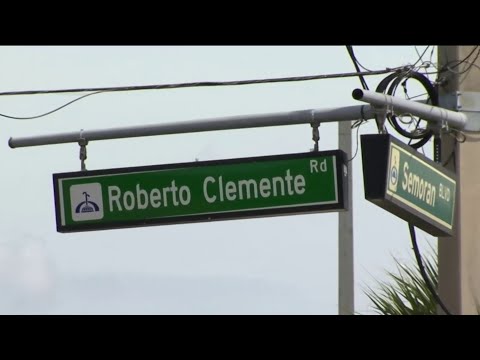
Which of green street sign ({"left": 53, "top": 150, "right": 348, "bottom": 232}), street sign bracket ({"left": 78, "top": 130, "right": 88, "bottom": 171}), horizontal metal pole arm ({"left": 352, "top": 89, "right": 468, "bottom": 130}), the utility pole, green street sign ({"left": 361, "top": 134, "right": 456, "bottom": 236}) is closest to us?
green street sign ({"left": 361, "top": 134, "right": 456, "bottom": 236})

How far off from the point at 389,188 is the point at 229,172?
1.55 meters

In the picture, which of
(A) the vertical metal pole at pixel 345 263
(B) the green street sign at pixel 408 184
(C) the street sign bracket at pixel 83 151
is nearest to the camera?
(B) the green street sign at pixel 408 184

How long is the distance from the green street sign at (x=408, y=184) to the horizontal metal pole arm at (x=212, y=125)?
56cm

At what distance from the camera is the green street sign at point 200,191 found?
9.47 m

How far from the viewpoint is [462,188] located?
9.85m

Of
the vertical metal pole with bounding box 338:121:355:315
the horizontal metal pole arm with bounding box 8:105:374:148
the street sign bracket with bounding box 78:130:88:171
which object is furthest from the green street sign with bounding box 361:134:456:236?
the vertical metal pole with bounding box 338:121:355:315

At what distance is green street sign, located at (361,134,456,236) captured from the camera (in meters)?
8.59

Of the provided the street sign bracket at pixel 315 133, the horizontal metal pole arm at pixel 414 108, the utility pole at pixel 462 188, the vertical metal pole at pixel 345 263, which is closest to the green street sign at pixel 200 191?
the street sign bracket at pixel 315 133

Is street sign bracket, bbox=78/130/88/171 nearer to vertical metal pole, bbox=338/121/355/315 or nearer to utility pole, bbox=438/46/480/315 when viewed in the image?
utility pole, bbox=438/46/480/315

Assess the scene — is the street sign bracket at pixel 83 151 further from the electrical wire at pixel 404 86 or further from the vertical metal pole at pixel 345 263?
the vertical metal pole at pixel 345 263

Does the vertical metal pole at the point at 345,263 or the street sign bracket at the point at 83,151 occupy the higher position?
the street sign bracket at the point at 83,151

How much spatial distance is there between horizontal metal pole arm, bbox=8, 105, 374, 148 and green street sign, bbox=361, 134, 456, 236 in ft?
1.83
